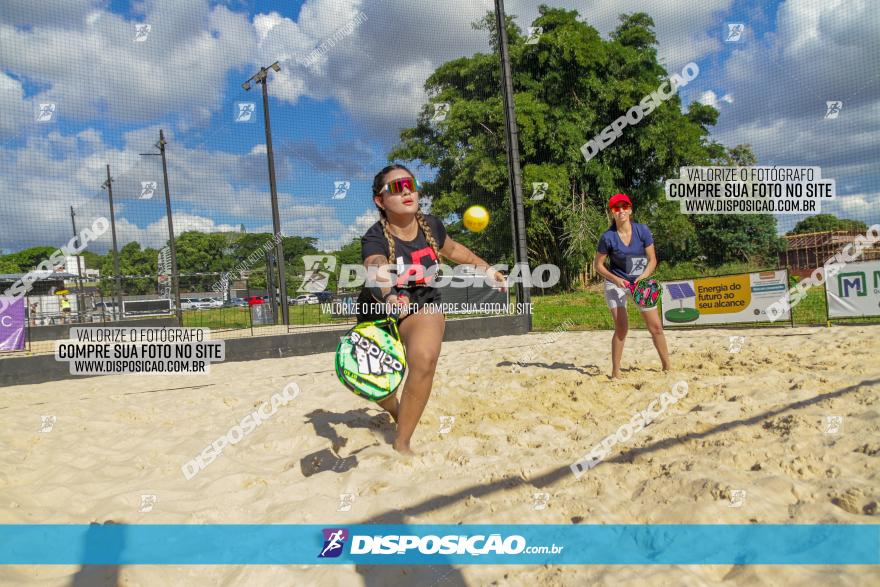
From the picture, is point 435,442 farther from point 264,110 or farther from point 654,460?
point 264,110

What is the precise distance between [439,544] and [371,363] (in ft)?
3.66

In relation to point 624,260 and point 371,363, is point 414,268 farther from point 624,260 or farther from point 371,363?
point 624,260

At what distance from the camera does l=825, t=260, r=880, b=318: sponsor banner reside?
7934mm

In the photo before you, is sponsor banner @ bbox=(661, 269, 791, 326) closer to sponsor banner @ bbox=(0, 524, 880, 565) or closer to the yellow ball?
the yellow ball

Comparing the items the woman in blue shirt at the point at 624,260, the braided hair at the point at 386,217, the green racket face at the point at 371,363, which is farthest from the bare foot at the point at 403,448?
the woman in blue shirt at the point at 624,260

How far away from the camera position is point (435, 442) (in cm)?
338

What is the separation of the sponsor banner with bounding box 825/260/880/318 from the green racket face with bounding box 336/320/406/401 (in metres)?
7.84

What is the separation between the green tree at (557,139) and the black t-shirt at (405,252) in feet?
53.7

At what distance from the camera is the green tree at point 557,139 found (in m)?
20.1

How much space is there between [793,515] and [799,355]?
4086mm

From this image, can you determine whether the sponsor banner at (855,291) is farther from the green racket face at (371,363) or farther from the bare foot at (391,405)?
the green racket face at (371,363)

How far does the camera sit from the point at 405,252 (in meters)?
3.30

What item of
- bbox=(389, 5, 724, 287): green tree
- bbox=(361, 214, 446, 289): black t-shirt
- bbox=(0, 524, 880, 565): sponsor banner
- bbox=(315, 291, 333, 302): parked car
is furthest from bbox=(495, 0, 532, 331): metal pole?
bbox=(389, 5, 724, 287): green tree

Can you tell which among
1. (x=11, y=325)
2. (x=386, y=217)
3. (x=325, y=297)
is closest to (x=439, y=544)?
(x=386, y=217)
